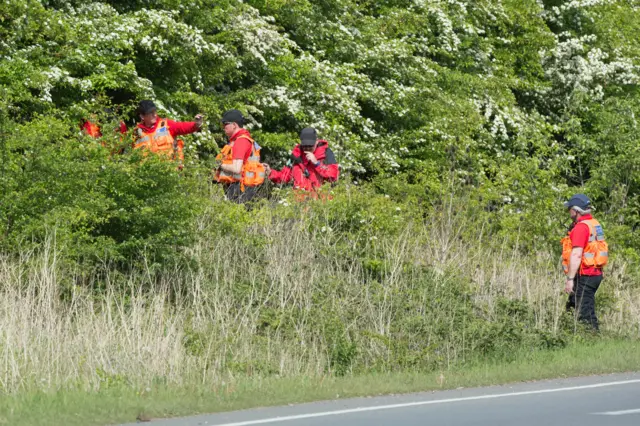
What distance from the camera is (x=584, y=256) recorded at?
1543cm

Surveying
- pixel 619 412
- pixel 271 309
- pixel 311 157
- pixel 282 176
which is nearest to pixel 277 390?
pixel 619 412

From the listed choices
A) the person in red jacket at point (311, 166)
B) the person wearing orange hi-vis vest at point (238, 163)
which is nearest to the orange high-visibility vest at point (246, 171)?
the person wearing orange hi-vis vest at point (238, 163)

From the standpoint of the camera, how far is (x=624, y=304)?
57.6 ft

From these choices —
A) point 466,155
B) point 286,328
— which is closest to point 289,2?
point 466,155

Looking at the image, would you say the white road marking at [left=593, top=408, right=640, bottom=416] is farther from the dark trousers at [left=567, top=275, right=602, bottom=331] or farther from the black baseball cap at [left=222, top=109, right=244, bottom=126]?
the black baseball cap at [left=222, top=109, right=244, bottom=126]

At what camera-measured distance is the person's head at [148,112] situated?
16.0 m

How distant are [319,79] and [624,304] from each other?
6115mm

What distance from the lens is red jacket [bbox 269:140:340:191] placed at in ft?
56.7

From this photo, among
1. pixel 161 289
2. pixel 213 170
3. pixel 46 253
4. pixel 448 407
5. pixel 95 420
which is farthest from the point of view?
pixel 213 170

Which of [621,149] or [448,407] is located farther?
[621,149]

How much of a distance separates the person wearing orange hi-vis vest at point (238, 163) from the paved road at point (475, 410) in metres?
6.23

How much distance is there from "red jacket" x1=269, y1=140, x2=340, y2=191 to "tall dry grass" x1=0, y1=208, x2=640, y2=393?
93 cm

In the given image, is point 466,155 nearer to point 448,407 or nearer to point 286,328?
point 286,328

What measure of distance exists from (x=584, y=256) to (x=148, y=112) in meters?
5.80
